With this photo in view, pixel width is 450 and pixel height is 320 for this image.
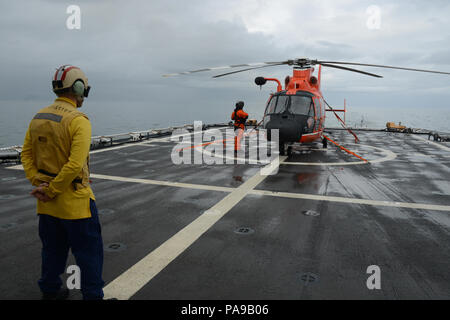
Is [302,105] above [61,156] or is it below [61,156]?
above

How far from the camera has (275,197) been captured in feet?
25.1

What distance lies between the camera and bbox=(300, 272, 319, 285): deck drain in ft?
12.7

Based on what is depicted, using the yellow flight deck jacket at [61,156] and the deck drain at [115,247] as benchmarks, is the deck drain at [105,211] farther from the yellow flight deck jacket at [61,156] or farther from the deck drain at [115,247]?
the yellow flight deck jacket at [61,156]

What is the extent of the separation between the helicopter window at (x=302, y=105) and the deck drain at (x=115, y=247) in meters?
10.2

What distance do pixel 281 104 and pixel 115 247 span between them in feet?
33.9

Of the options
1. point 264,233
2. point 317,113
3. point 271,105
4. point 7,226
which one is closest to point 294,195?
point 264,233

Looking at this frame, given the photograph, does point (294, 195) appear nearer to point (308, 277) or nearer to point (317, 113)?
point (308, 277)

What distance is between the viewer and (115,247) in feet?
15.5

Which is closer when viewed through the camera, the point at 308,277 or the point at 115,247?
the point at 308,277

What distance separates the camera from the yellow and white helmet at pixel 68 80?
10.2 feet

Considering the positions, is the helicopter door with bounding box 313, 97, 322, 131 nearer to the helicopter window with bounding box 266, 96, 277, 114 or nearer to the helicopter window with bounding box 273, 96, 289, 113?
the helicopter window with bounding box 273, 96, 289, 113

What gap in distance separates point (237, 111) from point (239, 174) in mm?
4915
